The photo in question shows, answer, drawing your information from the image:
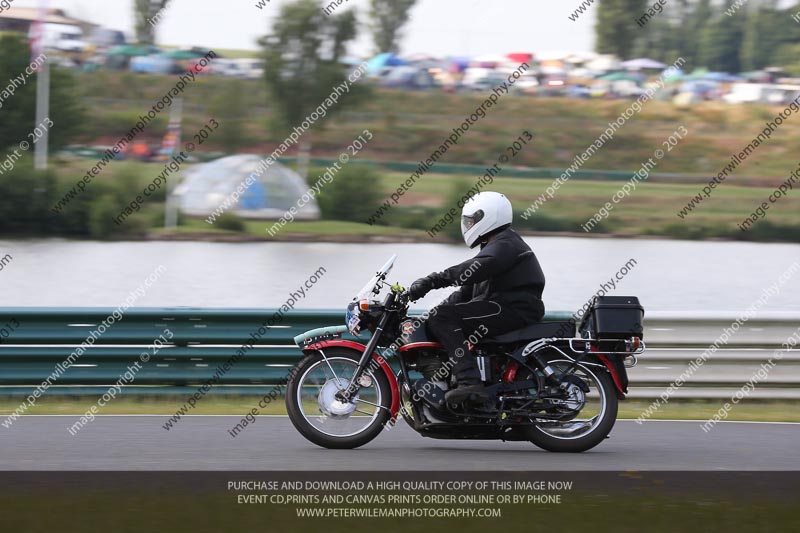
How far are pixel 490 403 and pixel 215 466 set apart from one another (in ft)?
5.89

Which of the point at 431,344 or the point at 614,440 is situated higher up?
the point at 431,344

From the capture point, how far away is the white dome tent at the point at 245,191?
30984 millimetres

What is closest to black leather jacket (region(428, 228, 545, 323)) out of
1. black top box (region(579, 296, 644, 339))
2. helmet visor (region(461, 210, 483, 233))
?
helmet visor (region(461, 210, 483, 233))

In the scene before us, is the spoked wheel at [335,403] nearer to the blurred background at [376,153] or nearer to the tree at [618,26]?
the blurred background at [376,153]

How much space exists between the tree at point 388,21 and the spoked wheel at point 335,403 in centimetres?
3292

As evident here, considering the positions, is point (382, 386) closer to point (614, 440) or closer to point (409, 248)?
point (614, 440)

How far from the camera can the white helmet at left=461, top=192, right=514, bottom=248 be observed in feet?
22.3

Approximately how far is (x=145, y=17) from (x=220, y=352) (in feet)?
118

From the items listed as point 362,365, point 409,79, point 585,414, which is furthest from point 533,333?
point 409,79

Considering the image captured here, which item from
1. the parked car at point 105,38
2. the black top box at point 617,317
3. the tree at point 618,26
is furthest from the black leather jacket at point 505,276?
the tree at point 618,26

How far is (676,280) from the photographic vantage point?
24031 millimetres

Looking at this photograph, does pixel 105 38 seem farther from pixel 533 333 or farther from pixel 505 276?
pixel 533 333
